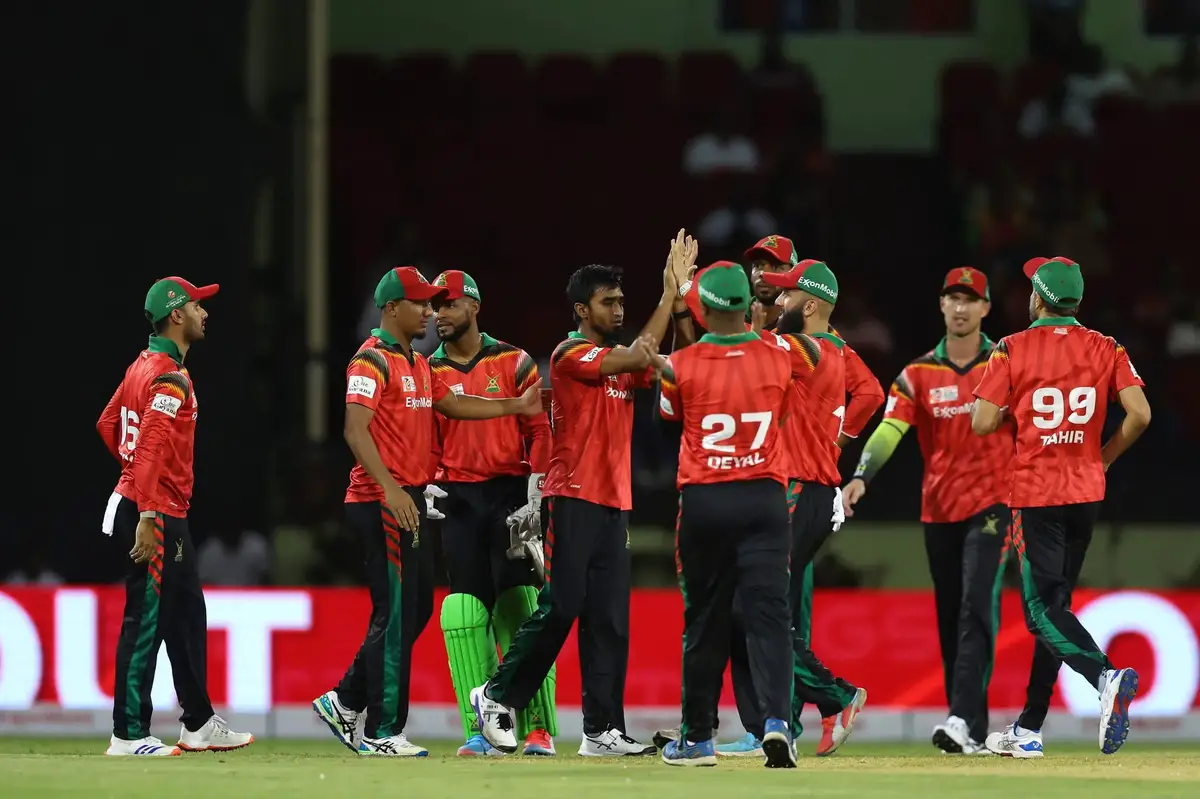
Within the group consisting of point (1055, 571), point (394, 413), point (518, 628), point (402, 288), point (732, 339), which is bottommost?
point (518, 628)

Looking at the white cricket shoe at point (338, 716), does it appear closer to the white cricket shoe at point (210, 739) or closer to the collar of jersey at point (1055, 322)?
the white cricket shoe at point (210, 739)

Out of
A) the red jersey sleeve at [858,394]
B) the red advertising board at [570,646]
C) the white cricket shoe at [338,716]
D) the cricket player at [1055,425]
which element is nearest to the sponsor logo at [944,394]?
the red jersey sleeve at [858,394]

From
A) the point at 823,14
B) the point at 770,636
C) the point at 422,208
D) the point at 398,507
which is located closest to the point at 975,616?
the point at 770,636

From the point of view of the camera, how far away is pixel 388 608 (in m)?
9.88

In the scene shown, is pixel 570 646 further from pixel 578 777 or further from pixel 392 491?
pixel 578 777

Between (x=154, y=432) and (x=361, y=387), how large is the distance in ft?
3.62

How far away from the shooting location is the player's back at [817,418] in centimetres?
1023

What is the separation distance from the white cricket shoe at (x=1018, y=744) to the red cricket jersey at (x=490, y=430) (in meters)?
2.57

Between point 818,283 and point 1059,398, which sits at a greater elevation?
point 818,283

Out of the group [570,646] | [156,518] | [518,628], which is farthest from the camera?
[570,646]

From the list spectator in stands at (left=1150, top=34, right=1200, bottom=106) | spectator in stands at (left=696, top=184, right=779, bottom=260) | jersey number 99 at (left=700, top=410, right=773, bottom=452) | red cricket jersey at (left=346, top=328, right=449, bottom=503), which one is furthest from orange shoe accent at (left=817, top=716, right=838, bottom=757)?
spectator in stands at (left=1150, top=34, right=1200, bottom=106)

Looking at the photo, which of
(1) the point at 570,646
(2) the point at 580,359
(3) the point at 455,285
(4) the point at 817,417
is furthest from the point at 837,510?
(1) the point at 570,646

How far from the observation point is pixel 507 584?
10430 mm

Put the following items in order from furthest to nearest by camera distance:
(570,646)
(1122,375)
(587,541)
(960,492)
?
(570,646), (960,492), (1122,375), (587,541)
